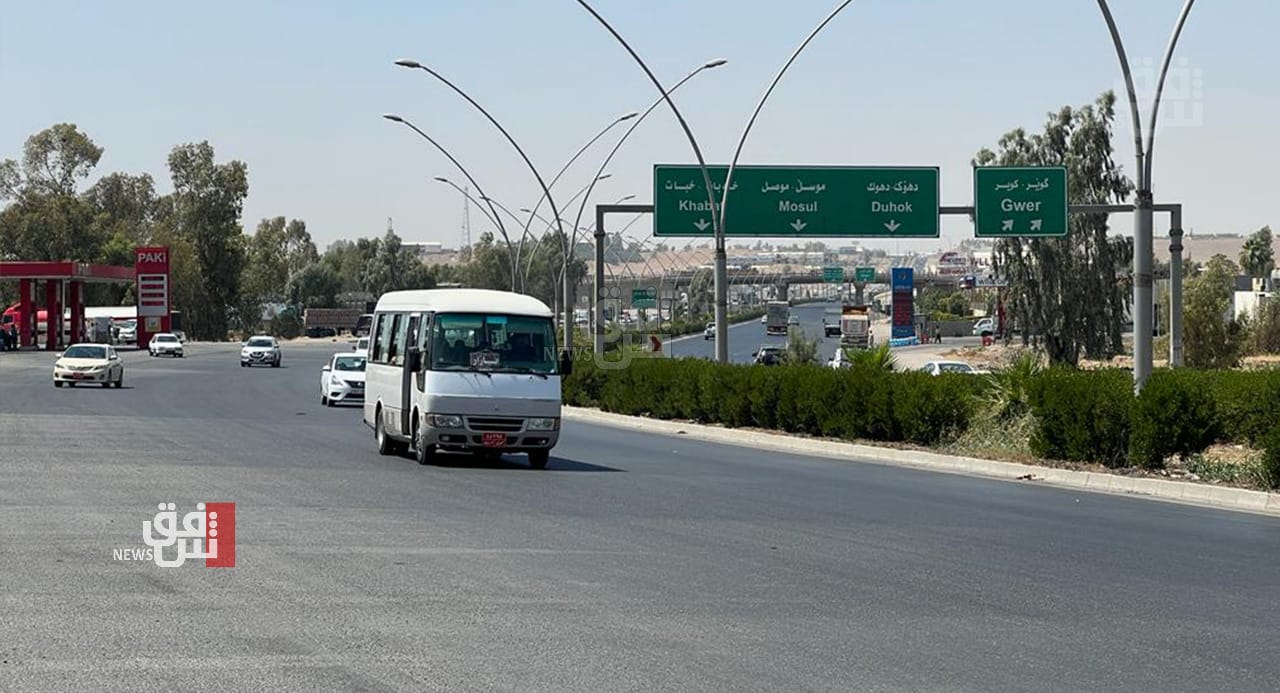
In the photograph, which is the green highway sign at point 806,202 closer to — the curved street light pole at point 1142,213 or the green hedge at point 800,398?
the green hedge at point 800,398

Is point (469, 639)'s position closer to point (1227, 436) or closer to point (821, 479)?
point (821, 479)

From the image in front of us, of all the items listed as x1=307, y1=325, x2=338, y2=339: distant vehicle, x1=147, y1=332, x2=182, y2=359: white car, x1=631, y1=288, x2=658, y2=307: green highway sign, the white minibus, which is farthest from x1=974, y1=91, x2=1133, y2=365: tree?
x1=307, y1=325, x2=338, y2=339: distant vehicle

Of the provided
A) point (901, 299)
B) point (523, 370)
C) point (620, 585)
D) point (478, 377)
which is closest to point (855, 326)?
point (901, 299)

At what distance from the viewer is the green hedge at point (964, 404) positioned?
76.0 feet

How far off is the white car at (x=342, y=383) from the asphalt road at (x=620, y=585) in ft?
69.7

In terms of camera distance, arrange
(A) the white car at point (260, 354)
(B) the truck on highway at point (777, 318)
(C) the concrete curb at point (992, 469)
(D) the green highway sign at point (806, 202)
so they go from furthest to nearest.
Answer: (B) the truck on highway at point (777, 318) → (A) the white car at point (260, 354) → (D) the green highway sign at point (806, 202) → (C) the concrete curb at point (992, 469)

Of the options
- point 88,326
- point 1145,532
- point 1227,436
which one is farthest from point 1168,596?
point 88,326

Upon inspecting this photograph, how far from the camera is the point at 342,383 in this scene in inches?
1748

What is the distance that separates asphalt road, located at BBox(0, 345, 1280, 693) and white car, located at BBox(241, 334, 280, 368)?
58010mm

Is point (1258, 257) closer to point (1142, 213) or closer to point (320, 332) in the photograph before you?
point (320, 332)

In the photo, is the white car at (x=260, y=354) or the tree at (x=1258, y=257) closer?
the white car at (x=260, y=354)

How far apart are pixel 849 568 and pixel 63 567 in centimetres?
576

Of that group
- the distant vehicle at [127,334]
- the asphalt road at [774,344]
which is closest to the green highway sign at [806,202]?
the asphalt road at [774,344]

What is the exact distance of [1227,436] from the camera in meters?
25.2
